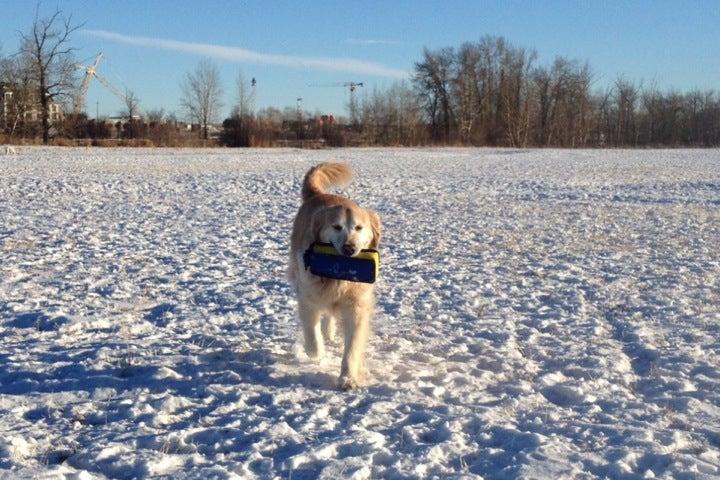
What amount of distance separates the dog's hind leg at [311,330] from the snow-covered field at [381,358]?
0.10 m

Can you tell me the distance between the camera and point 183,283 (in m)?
8.01

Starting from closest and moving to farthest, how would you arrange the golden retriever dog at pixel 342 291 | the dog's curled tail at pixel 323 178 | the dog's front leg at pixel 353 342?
the dog's front leg at pixel 353 342 < the golden retriever dog at pixel 342 291 < the dog's curled tail at pixel 323 178

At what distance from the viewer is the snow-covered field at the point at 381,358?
3.77 meters

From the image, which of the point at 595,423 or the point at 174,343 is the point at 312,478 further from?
the point at 174,343

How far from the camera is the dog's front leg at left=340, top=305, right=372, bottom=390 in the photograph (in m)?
4.89

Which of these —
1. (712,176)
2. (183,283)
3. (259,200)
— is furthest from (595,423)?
(712,176)

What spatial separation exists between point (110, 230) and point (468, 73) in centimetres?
7204

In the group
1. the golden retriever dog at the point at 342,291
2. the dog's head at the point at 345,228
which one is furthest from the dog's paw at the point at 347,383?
the dog's head at the point at 345,228

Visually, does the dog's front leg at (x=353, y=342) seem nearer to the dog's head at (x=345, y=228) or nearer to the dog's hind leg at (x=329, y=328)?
the dog's head at (x=345, y=228)

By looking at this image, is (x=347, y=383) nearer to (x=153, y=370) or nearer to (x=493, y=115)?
(x=153, y=370)

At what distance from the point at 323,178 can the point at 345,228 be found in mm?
2170

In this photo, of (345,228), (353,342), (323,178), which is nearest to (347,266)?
(345,228)

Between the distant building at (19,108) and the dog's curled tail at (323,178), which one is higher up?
the distant building at (19,108)

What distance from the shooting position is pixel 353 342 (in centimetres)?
505
